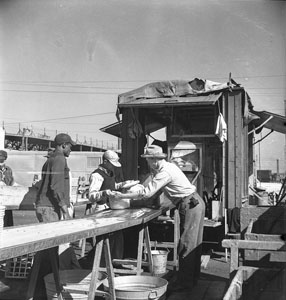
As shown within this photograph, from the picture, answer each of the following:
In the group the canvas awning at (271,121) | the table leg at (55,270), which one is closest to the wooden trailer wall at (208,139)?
the canvas awning at (271,121)

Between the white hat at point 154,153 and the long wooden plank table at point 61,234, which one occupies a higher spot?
the white hat at point 154,153

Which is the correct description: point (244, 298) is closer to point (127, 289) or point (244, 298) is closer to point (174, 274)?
point (127, 289)

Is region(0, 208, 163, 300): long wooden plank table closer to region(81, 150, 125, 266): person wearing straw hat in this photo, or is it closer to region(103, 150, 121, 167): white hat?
region(81, 150, 125, 266): person wearing straw hat

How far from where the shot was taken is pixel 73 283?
4.64 metres

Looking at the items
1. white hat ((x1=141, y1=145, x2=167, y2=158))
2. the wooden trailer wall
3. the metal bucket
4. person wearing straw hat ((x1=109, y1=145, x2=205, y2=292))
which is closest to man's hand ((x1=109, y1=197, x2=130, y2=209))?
person wearing straw hat ((x1=109, y1=145, x2=205, y2=292))

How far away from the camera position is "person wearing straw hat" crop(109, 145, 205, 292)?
553 centimetres

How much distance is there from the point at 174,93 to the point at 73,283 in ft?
16.4

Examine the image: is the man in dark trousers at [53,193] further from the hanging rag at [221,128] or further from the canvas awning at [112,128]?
the canvas awning at [112,128]

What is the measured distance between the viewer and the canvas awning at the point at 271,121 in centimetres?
1010

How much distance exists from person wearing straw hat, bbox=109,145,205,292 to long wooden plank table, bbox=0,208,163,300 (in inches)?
21.2

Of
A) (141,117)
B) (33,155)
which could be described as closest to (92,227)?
(141,117)

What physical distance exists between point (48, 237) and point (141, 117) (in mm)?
6566

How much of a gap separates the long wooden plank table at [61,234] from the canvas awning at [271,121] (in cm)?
607

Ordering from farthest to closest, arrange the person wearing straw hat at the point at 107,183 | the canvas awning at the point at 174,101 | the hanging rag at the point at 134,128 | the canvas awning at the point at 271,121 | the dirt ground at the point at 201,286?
the canvas awning at the point at 271,121 → the hanging rag at the point at 134,128 → the canvas awning at the point at 174,101 → the person wearing straw hat at the point at 107,183 → the dirt ground at the point at 201,286
